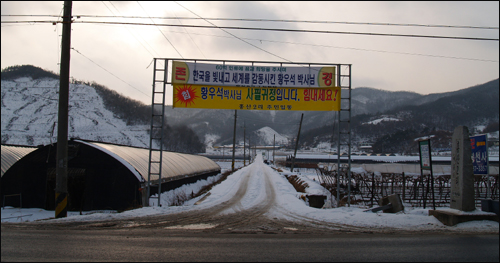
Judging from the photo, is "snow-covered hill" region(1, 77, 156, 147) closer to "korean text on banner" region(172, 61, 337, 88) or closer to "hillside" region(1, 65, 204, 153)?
"hillside" region(1, 65, 204, 153)

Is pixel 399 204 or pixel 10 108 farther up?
pixel 10 108

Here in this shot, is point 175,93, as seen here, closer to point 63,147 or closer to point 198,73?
point 198,73

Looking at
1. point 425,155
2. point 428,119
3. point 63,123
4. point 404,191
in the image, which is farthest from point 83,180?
point 428,119

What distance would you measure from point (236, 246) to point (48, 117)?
14688 centimetres

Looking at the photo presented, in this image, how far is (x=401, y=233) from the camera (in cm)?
743

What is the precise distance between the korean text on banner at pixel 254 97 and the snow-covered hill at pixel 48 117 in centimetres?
10527

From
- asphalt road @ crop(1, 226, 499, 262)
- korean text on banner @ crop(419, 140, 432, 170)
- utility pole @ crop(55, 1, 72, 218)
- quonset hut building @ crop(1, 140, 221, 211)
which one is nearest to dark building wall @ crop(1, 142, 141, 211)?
quonset hut building @ crop(1, 140, 221, 211)

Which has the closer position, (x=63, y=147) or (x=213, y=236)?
(x=213, y=236)

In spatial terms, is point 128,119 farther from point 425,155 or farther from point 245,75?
point 425,155

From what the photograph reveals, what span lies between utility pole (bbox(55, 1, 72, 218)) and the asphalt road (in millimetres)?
3524

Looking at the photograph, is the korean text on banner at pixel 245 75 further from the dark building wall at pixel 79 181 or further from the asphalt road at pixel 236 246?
the asphalt road at pixel 236 246

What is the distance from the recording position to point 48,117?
Answer: 4993 inches

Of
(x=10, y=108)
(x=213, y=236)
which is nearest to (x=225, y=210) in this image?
(x=213, y=236)

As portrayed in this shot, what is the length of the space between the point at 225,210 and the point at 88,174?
8.61 metres
